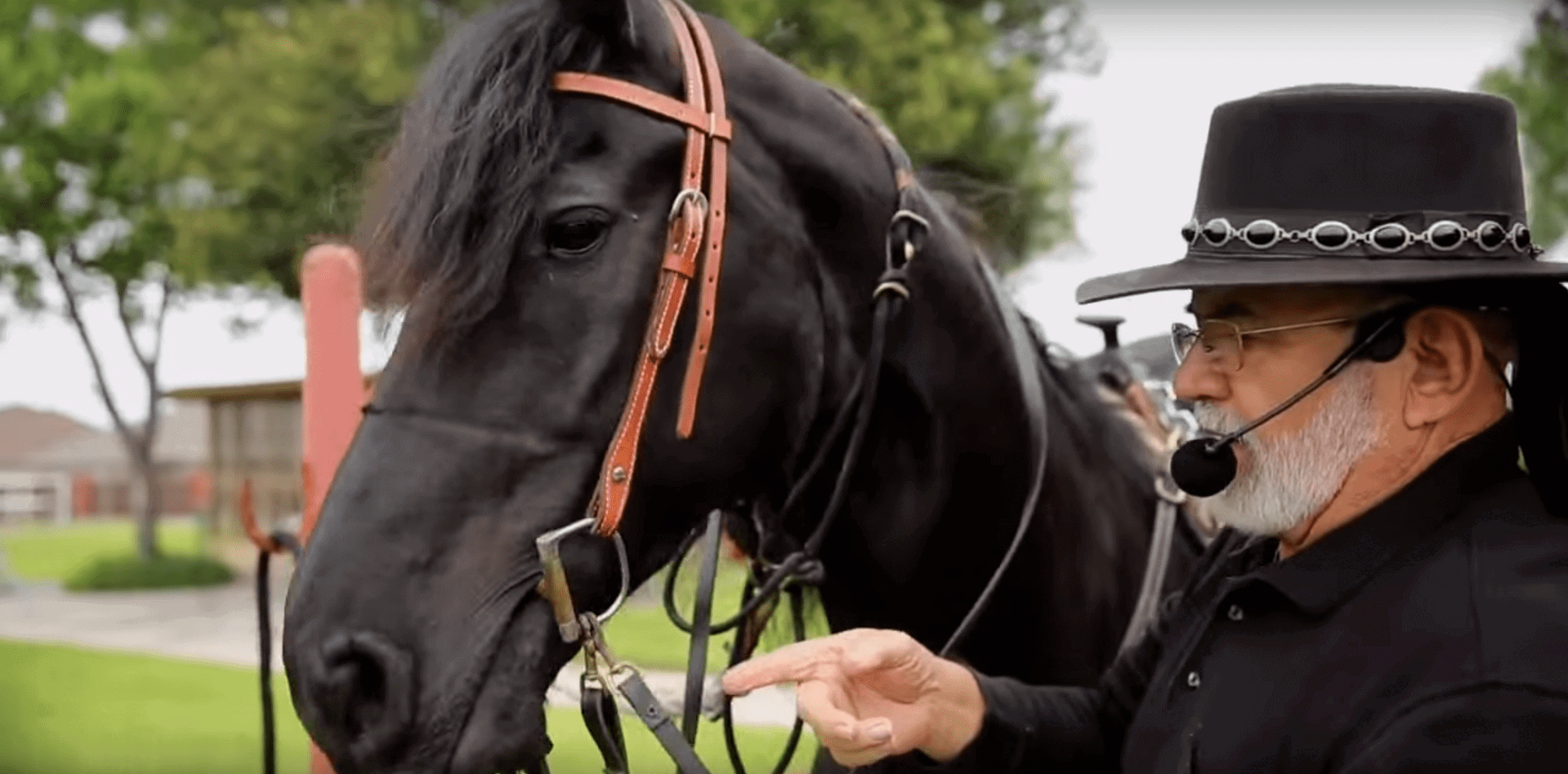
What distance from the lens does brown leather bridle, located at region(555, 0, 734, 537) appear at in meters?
1.62

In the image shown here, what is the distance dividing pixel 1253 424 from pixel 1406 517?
172 millimetres

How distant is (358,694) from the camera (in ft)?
4.81

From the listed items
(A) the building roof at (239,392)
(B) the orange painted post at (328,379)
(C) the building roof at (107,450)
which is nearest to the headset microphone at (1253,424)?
(B) the orange painted post at (328,379)

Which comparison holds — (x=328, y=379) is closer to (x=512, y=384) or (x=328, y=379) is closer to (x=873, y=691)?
(x=512, y=384)

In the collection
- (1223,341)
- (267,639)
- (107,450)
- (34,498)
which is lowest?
(107,450)

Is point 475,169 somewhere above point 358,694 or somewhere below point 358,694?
above

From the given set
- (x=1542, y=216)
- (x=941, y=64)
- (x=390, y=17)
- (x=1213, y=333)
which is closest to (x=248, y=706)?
(x=390, y=17)

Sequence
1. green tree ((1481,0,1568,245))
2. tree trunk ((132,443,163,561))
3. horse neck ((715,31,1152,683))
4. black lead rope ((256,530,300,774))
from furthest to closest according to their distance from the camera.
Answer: tree trunk ((132,443,163,561)) → green tree ((1481,0,1568,245)) → black lead rope ((256,530,300,774)) → horse neck ((715,31,1152,683))

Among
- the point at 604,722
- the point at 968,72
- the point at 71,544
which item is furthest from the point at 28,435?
the point at 604,722

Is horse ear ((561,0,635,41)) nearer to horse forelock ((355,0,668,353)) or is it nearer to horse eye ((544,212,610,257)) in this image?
horse forelock ((355,0,668,353))

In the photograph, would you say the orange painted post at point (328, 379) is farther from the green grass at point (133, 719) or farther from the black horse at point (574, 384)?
the green grass at point (133, 719)

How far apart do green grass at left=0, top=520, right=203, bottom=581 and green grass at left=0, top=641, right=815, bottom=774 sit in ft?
28.1

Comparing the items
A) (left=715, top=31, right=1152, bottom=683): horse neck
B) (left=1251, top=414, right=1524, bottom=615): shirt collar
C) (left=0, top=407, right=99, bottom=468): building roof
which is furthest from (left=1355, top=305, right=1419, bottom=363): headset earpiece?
(left=0, top=407, right=99, bottom=468): building roof

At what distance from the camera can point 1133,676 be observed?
1842 mm
